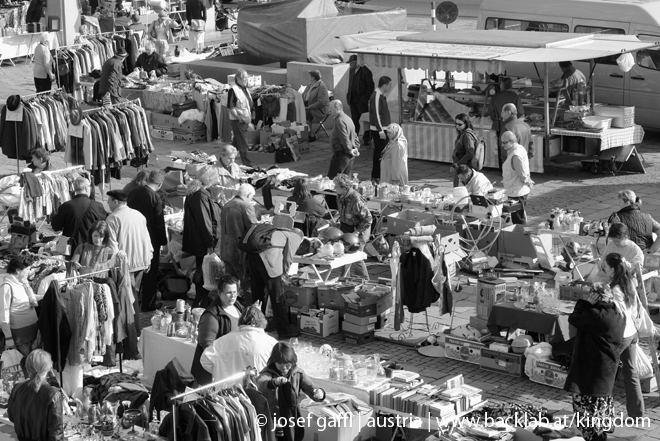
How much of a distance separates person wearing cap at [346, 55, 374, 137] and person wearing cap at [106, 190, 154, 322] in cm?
899

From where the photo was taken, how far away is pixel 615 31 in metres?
21.1

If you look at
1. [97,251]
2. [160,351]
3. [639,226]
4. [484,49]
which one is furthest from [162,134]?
[639,226]

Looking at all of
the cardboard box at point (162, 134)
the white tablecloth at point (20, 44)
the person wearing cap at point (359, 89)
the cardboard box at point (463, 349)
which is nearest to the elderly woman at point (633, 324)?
the cardboard box at point (463, 349)

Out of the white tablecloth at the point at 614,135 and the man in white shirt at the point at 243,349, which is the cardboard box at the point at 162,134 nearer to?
the white tablecloth at the point at 614,135

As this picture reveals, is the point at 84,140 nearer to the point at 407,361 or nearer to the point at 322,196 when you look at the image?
the point at 322,196

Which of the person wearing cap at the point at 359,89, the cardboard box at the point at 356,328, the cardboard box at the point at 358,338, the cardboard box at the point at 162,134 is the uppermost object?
the person wearing cap at the point at 359,89

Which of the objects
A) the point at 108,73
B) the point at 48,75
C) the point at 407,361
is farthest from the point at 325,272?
the point at 48,75

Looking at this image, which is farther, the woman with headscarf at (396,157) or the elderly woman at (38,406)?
the woman with headscarf at (396,157)

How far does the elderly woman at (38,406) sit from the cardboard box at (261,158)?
12.1 m

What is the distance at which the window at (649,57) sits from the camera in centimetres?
2047

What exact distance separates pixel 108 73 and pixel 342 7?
292 inches

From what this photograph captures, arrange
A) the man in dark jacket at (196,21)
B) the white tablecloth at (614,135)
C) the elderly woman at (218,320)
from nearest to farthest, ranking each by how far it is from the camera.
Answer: the elderly woman at (218,320), the white tablecloth at (614,135), the man in dark jacket at (196,21)

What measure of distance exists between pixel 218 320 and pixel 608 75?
1288 centimetres

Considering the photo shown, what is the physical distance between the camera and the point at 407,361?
12266 mm
